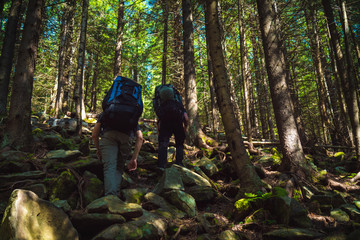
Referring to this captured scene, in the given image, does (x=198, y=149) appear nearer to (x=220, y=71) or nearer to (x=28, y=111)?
(x=220, y=71)

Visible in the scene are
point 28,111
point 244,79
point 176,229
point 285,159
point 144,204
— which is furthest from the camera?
point 244,79

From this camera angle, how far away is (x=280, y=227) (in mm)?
2682

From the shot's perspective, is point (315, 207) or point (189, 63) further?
point (189, 63)

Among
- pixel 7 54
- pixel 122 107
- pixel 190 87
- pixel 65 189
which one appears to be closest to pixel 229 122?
pixel 122 107

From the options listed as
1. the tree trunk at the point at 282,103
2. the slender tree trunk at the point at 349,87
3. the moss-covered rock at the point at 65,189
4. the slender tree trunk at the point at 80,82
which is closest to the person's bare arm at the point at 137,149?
the moss-covered rock at the point at 65,189

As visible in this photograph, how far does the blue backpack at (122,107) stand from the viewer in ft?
10.7

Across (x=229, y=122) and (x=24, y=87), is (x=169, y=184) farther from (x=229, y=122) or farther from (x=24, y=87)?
(x=24, y=87)

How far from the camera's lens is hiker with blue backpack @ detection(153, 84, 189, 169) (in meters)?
4.82

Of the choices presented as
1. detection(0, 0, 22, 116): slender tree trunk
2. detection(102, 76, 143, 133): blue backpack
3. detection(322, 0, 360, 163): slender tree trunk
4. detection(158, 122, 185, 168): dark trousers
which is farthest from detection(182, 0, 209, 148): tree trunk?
detection(0, 0, 22, 116): slender tree trunk

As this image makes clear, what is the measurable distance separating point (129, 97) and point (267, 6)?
16.7ft

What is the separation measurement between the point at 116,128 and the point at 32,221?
1780mm

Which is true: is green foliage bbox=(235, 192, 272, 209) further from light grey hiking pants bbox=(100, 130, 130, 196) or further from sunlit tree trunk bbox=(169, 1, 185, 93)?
sunlit tree trunk bbox=(169, 1, 185, 93)

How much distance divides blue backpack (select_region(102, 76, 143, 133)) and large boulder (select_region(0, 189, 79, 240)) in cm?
154

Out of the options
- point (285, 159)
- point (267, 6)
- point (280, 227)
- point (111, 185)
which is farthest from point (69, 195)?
point (267, 6)
